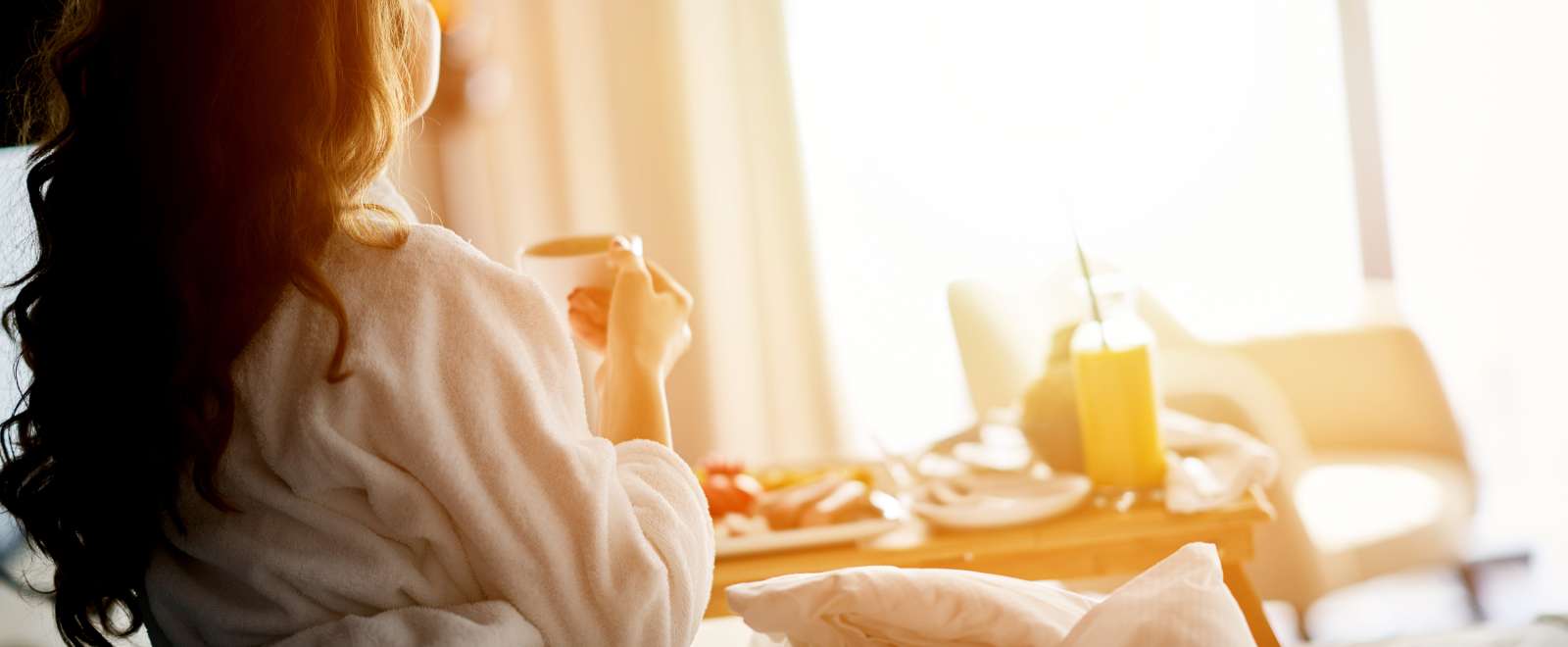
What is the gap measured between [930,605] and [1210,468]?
0.60 m

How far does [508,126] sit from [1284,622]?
7.24ft

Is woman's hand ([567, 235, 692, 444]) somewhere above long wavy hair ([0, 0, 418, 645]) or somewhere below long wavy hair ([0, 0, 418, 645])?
below

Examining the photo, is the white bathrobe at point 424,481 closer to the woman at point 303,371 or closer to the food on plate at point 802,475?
the woman at point 303,371

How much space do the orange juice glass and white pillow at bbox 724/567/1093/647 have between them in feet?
1.42

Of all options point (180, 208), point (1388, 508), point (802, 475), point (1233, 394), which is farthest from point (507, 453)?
point (1233, 394)

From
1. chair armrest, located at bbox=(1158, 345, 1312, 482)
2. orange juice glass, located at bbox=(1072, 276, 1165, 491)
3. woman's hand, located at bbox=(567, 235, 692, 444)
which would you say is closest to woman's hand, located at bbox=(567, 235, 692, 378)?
woman's hand, located at bbox=(567, 235, 692, 444)

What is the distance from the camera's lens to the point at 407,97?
991mm

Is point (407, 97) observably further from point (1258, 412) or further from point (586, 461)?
point (1258, 412)

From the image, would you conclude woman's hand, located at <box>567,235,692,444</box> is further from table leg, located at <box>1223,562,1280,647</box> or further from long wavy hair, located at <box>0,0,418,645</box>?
table leg, located at <box>1223,562,1280,647</box>

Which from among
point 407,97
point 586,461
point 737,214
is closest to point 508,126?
point 737,214

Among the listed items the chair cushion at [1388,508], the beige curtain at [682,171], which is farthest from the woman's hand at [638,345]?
the beige curtain at [682,171]

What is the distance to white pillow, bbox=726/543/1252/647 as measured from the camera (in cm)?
97

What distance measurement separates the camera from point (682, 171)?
3.41 m

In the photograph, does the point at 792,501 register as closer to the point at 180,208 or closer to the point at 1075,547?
the point at 1075,547
